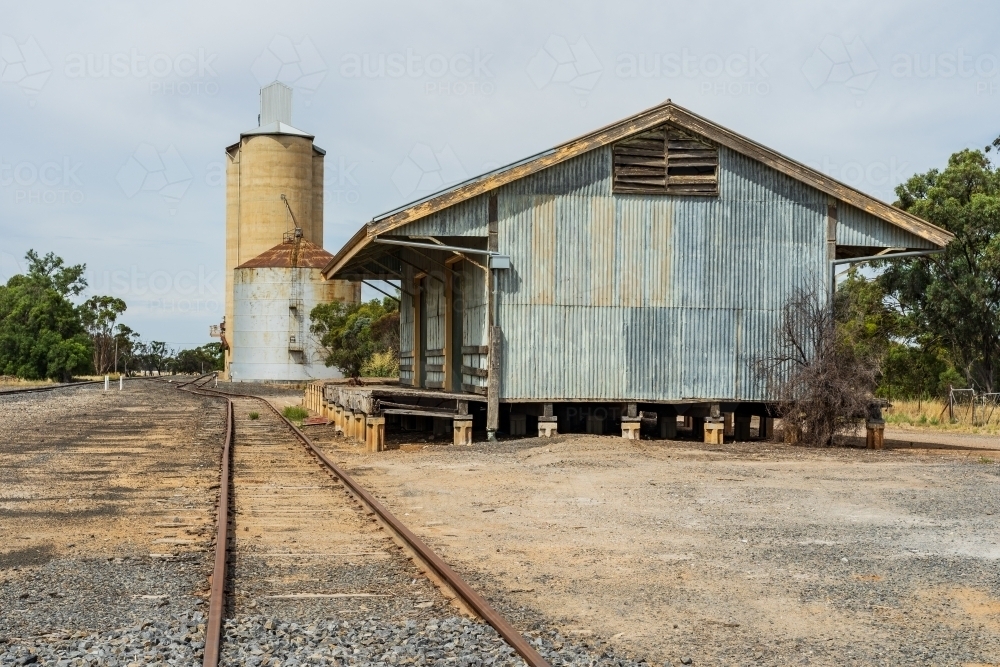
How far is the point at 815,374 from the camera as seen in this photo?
60.7 feet

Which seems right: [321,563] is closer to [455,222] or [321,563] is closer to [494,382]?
[494,382]

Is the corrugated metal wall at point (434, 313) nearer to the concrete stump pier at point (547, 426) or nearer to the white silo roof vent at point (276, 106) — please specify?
the concrete stump pier at point (547, 426)

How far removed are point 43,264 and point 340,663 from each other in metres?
107

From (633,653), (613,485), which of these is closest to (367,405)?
(613,485)

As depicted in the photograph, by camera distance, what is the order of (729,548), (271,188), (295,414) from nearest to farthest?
(729,548) → (295,414) → (271,188)

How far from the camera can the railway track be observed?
21.4 feet

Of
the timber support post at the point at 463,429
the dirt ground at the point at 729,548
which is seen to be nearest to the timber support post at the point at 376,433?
the timber support post at the point at 463,429

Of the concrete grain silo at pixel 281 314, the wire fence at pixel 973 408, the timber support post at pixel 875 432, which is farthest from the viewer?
the concrete grain silo at pixel 281 314

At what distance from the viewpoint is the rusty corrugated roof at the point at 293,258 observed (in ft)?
187

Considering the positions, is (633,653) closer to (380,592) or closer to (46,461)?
(380,592)

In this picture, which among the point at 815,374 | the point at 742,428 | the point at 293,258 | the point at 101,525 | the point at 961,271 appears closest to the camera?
the point at 101,525

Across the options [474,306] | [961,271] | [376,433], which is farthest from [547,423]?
[961,271]

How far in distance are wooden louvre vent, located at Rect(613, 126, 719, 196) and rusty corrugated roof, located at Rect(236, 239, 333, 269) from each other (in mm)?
38534

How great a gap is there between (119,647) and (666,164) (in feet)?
50.8
